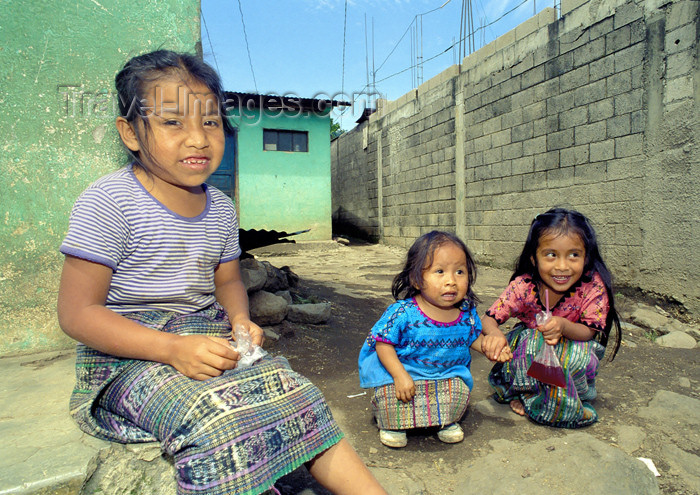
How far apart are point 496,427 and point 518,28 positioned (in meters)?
5.75

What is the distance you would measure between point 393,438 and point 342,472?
2.39 feet

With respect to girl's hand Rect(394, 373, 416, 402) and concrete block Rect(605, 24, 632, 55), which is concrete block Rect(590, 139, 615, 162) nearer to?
concrete block Rect(605, 24, 632, 55)

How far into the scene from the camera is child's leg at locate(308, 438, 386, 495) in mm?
1130

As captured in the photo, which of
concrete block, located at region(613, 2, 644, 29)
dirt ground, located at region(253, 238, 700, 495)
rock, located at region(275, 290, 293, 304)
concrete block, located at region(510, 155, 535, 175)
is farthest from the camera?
concrete block, located at region(510, 155, 535, 175)

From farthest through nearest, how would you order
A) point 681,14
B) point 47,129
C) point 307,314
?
point 681,14 → point 307,314 → point 47,129

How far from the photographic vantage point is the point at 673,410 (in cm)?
217

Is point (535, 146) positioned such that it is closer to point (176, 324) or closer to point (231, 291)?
point (231, 291)

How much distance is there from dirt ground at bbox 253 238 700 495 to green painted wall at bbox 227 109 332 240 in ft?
23.8

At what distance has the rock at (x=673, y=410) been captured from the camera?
2059mm

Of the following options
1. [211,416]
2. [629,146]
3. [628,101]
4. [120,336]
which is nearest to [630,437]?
[211,416]

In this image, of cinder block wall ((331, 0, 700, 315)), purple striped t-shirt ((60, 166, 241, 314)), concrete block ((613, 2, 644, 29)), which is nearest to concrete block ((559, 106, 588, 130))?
cinder block wall ((331, 0, 700, 315))

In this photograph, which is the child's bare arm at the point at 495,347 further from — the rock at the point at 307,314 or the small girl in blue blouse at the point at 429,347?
the rock at the point at 307,314

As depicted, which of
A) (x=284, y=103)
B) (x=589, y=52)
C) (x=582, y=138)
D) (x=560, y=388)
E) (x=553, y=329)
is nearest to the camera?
(x=553, y=329)

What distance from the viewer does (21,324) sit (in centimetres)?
206
